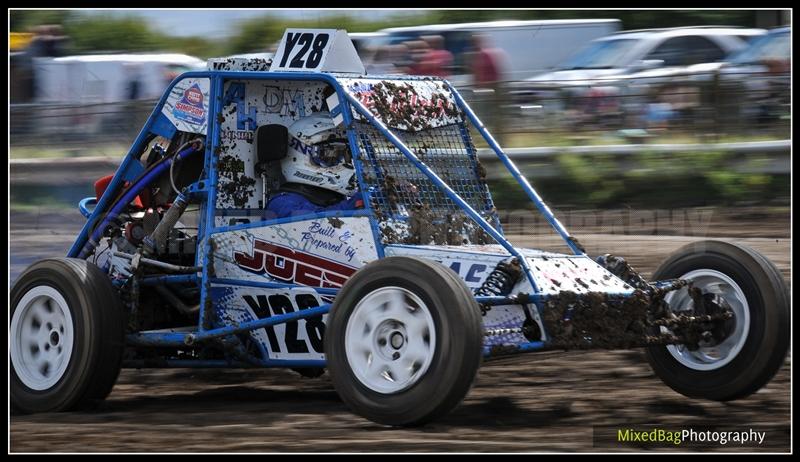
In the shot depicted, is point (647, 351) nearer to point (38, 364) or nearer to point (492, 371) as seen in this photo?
point (492, 371)

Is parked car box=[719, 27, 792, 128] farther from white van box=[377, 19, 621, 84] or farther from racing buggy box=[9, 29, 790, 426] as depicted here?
racing buggy box=[9, 29, 790, 426]

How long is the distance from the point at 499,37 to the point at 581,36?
99 cm

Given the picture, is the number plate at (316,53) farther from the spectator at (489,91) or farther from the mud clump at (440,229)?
the spectator at (489,91)

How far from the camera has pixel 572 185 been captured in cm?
1357

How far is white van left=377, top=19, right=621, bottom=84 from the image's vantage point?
1593 cm

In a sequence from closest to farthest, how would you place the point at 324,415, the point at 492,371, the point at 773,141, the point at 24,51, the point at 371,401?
the point at 371,401, the point at 324,415, the point at 492,371, the point at 773,141, the point at 24,51

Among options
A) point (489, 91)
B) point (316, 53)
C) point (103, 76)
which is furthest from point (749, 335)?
point (103, 76)

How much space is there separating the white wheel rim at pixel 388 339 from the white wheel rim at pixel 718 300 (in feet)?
5.83

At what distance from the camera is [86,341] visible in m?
7.26

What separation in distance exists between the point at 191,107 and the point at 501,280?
217 centimetres

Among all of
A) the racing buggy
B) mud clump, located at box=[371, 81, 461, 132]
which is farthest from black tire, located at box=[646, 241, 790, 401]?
mud clump, located at box=[371, 81, 461, 132]

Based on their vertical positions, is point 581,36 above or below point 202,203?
above

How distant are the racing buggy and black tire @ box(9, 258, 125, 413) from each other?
11 millimetres

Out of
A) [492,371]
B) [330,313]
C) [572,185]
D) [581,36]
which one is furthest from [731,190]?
[330,313]
